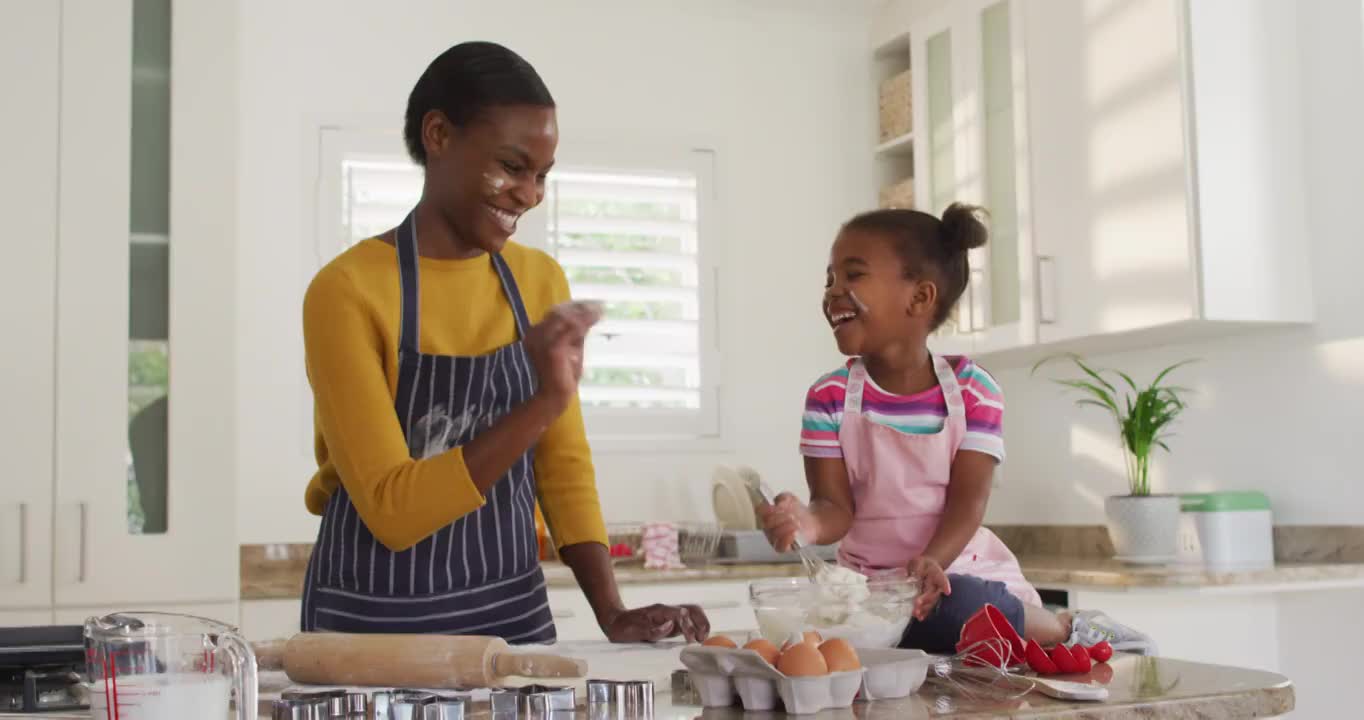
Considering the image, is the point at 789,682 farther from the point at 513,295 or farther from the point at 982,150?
the point at 982,150

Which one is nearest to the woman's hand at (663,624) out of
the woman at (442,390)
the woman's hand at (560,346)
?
the woman at (442,390)

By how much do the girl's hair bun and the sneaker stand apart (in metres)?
0.60

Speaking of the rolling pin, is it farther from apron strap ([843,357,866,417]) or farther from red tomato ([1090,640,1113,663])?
apron strap ([843,357,866,417])

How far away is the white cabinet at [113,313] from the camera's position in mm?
2898

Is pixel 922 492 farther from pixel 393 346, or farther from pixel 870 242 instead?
pixel 393 346

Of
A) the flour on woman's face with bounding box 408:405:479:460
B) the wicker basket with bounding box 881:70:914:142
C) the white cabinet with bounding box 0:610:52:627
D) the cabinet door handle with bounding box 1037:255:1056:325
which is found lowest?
the white cabinet with bounding box 0:610:52:627

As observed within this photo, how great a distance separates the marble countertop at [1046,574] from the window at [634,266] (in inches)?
22.1

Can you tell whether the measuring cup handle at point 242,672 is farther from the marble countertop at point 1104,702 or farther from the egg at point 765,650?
the egg at point 765,650

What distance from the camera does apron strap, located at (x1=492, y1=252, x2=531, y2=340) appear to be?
159cm

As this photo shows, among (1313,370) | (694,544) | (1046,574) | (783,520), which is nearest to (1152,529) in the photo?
(1046,574)

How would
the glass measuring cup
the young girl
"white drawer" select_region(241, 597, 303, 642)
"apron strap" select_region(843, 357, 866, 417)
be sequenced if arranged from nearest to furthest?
the glass measuring cup → the young girl → "apron strap" select_region(843, 357, 866, 417) → "white drawer" select_region(241, 597, 303, 642)

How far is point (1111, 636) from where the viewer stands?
4.64ft

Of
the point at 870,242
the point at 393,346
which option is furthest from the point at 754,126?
the point at 393,346

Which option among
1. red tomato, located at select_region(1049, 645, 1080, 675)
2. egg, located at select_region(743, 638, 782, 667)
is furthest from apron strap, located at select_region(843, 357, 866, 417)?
egg, located at select_region(743, 638, 782, 667)
